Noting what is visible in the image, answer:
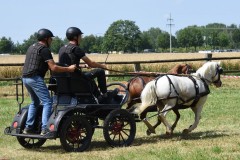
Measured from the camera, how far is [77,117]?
9.20 metres

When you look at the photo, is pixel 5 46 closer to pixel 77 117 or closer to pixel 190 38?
pixel 190 38

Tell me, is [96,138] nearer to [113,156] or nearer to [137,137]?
[137,137]

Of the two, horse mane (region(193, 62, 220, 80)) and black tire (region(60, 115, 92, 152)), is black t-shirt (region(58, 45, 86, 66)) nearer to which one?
black tire (region(60, 115, 92, 152))

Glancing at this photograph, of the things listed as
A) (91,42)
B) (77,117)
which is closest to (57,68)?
(77,117)

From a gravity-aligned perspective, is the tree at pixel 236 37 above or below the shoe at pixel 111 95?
above

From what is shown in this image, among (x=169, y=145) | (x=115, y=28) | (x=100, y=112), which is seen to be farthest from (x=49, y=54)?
(x=115, y=28)

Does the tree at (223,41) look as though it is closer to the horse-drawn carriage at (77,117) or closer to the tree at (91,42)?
the tree at (91,42)

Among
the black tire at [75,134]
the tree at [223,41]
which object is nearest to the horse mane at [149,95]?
the black tire at [75,134]

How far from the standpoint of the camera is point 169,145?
9.78 m

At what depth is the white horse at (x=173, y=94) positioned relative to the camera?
34.8ft

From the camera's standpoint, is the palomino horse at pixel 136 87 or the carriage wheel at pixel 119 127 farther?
the palomino horse at pixel 136 87

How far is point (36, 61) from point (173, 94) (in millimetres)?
2851

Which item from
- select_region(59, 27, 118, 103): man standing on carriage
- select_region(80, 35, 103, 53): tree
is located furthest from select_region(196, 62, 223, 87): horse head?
select_region(80, 35, 103, 53): tree

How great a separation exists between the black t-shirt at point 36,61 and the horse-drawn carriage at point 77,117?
0.92 feet
